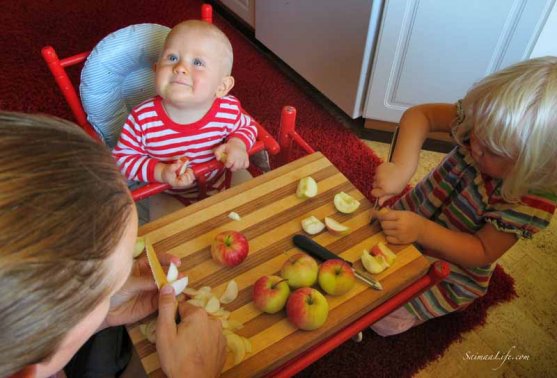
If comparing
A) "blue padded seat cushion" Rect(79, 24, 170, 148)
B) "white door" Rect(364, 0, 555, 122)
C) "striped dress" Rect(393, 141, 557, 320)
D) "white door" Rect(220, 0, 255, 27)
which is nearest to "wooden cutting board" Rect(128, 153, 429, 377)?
"striped dress" Rect(393, 141, 557, 320)

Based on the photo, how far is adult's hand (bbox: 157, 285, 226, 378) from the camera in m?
0.67

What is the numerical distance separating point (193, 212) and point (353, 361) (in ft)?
2.55

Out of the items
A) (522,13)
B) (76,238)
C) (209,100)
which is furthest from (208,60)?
(522,13)

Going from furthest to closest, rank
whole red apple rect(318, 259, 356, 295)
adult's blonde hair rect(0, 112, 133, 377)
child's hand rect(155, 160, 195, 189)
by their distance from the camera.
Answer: child's hand rect(155, 160, 195, 189) < whole red apple rect(318, 259, 356, 295) < adult's blonde hair rect(0, 112, 133, 377)

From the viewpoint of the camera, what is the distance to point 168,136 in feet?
3.66

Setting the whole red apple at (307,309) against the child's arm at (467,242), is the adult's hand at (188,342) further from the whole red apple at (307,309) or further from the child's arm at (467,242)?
the child's arm at (467,242)

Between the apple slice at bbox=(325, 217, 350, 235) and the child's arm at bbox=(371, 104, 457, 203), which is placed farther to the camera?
the child's arm at bbox=(371, 104, 457, 203)

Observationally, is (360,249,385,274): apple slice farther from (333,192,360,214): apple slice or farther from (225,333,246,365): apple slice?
(225,333,246,365): apple slice

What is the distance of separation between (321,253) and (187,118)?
20.8 inches

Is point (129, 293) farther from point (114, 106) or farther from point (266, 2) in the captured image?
point (266, 2)

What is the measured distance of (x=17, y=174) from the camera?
→ 40 cm

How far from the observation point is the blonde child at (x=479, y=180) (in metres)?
0.84

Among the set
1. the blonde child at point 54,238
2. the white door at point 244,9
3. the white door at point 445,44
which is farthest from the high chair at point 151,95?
the white door at point 244,9

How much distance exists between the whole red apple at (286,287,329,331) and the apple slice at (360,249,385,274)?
0.42 feet
